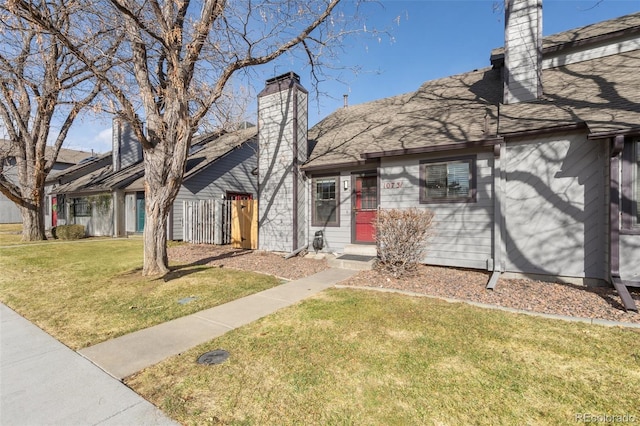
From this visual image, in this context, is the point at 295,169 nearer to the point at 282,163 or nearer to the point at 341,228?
the point at 282,163

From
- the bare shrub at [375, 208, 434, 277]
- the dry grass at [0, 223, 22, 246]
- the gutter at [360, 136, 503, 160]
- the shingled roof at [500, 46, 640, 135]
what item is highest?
the shingled roof at [500, 46, 640, 135]

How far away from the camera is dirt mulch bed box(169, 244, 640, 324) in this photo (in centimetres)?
469

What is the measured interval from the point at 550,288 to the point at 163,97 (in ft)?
31.8

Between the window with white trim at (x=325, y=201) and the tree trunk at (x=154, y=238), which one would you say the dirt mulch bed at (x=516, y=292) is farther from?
the tree trunk at (x=154, y=238)

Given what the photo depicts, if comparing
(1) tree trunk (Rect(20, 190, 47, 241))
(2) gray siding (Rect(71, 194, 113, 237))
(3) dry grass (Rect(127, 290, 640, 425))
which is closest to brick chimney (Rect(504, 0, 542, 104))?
(3) dry grass (Rect(127, 290, 640, 425))

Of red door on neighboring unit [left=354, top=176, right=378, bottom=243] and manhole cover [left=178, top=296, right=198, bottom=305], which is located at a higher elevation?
red door on neighboring unit [left=354, top=176, right=378, bottom=243]

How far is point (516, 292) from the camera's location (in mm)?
5578

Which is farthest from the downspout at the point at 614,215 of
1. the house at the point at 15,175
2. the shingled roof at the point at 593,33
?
the house at the point at 15,175

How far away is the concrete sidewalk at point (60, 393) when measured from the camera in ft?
7.60

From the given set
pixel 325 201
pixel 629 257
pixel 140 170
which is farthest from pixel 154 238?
pixel 140 170

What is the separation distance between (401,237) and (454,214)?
1.83 meters

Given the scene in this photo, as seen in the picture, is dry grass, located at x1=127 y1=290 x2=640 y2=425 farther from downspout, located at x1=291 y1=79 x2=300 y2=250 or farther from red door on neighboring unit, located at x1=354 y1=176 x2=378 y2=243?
downspout, located at x1=291 y1=79 x2=300 y2=250

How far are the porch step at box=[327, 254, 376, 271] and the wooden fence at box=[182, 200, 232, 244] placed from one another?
647cm

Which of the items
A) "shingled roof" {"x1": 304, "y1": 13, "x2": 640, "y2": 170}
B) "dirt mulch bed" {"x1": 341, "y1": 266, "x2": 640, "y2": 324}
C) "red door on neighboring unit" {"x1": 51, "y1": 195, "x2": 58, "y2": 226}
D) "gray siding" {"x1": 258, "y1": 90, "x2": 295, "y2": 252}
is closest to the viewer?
"dirt mulch bed" {"x1": 341, "y1": 266, "x2": 640, "y2": 324}
